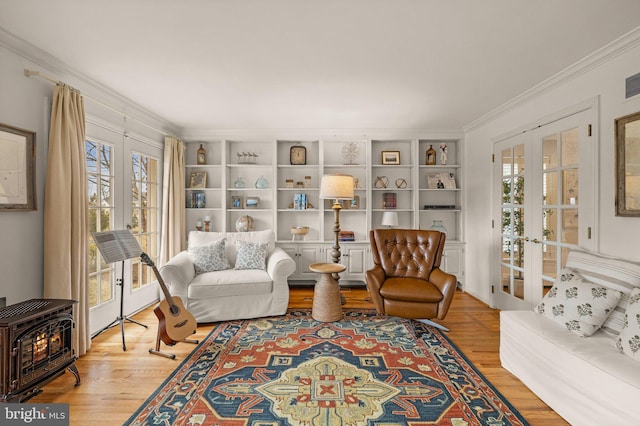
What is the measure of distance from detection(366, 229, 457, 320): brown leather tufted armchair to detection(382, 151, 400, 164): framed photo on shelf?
1680mm

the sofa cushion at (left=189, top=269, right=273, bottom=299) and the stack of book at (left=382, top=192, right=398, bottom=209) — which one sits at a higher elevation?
the stack of book at (left=382, top=192, right=398, bottom=209)

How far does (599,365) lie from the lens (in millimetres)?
1702

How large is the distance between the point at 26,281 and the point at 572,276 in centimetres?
397

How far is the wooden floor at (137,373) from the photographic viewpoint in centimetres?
197

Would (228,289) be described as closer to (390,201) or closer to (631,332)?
(390,201)

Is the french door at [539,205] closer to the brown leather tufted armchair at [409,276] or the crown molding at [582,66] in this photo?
the crown molding at [582,66]

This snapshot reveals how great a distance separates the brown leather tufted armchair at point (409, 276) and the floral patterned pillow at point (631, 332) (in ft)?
4.25

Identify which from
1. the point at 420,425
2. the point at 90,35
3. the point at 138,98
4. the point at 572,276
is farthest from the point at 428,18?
the point at 138,98

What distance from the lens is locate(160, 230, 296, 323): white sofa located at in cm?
333

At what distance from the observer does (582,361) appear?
1.79 metres

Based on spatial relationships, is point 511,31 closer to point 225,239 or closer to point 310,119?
point 310,119

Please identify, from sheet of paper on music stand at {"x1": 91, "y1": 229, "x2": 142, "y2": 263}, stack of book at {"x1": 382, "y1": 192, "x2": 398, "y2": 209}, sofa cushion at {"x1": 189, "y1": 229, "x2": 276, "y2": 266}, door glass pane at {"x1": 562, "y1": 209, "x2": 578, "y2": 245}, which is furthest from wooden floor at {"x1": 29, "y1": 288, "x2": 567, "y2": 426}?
stack of book at {"x1": 382, "y1": 192, "x2": 398, "y2": 209}

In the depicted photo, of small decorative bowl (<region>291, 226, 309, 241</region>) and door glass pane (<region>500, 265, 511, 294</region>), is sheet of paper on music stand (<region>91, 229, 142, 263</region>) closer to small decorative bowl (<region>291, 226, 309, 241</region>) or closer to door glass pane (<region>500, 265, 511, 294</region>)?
small decorative bowl (<region>291, 226, 309, 241</region>)

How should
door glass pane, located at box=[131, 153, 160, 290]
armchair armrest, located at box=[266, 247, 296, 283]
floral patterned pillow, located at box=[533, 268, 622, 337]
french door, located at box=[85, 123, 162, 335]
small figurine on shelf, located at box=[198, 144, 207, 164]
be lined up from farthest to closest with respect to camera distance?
small figurine on shelf, located at box=[198, 144, 207, 164] → door glass pane, located at box=[131, 153, 160, 290] → armchair armrest, located at box=[266, 247, 296, 283] → french door, located at box=[85, 123, 162, 335] → floral patterned pillow, located at box=[533, 268, 622, 337]
